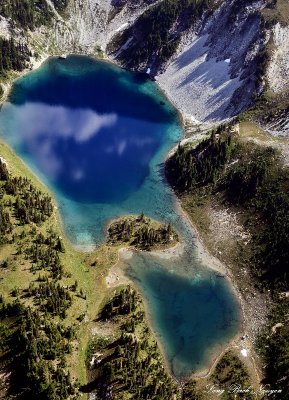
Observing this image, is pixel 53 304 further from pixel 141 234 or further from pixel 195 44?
pixel 195 44

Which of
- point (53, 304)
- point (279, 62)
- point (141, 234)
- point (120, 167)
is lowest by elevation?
point (53, 304)

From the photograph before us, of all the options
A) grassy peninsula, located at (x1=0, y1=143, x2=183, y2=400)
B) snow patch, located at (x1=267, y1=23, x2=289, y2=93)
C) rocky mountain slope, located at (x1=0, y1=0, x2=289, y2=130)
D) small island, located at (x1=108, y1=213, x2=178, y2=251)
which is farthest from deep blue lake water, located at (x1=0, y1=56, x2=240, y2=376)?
snow patch, located at (x1=267, y1=23, x2=289, y2=93)

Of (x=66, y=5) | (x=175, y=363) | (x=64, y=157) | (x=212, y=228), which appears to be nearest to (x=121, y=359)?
(x=175, y=363)

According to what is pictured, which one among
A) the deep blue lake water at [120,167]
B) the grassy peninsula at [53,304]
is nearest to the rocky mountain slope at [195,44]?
the deep blue lake water at [120,167]

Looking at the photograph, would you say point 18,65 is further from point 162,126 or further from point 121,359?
point 121,359

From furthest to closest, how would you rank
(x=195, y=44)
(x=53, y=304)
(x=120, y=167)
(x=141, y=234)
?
(x=195, y=44)
(x=120, y=167)
(x=141, y=234)
(x=53, y=304)

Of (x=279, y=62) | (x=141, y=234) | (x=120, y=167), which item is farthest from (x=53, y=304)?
(x=279, y=62)
